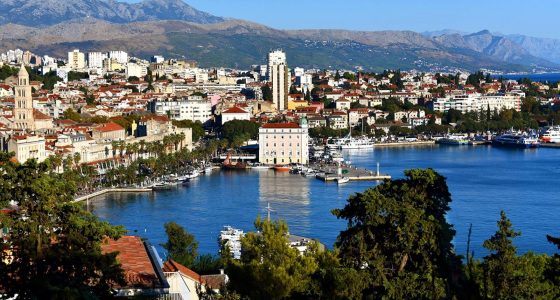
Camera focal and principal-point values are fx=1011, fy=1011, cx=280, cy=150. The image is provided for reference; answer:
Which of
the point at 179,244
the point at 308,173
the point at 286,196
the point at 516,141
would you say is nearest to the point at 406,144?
the point at 516,141

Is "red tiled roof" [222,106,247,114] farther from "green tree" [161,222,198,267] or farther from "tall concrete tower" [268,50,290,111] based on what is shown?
"green tree" [161,222,198,267]

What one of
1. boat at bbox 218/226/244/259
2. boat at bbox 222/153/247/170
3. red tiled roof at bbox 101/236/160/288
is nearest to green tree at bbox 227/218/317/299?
red tiled roof at bbox 101/236/160/288

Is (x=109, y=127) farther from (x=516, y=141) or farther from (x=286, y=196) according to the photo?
(x=516, y=141)

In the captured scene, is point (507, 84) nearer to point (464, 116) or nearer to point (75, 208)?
point (464, 116)

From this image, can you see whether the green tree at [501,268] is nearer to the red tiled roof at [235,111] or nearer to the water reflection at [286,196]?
the water reflection at [286,196]

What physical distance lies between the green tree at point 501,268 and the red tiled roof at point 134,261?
1378mm

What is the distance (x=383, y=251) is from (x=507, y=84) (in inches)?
1228

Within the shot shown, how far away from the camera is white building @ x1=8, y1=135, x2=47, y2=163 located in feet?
44.9

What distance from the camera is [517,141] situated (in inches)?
929

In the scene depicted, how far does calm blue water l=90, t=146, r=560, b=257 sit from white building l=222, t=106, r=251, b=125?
4.87 m

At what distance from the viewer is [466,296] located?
13.1 feet

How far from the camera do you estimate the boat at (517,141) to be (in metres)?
23.4

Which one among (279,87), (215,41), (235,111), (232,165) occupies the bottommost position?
(232,165)

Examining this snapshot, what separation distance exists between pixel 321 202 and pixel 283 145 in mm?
5852
